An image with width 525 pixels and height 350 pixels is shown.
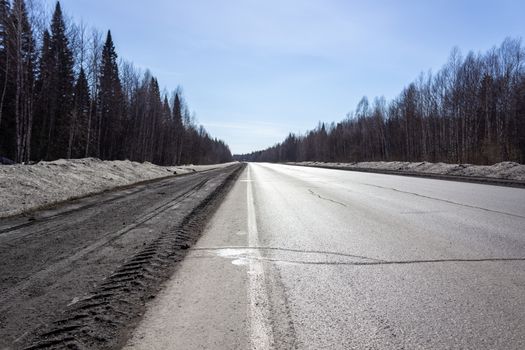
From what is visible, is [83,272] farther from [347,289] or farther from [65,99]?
[65,99]

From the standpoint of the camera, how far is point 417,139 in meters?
67.6

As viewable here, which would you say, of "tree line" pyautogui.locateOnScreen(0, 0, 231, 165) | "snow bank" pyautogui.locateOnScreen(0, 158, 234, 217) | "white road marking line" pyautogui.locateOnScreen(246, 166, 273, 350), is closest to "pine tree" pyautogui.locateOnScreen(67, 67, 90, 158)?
"tree line" pyautogui.locateOnScreen(0, 0, 231, 165)

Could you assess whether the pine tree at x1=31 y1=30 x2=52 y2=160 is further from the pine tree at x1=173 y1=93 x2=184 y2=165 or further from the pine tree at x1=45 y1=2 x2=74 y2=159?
the pine tree at x1=173 y1=93 x2=184 y2=165

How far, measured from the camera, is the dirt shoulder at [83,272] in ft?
9.26

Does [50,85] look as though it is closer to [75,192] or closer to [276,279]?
[75,192]

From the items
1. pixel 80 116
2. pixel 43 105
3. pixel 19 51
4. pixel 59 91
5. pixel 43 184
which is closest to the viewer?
pixel 43 184

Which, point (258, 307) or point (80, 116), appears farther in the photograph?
point (80, 116)

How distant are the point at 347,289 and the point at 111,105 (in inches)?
2057

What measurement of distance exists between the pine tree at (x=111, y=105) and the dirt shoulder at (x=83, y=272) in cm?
3744

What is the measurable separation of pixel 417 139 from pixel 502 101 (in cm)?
2450

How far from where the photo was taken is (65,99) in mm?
45844

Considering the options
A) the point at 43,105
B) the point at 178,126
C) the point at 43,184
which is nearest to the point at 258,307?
the point at 43,184

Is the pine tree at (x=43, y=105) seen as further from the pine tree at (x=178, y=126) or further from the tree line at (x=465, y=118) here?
the tree line at (x=465, y=118)

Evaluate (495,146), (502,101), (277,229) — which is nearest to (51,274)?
(277,229)
